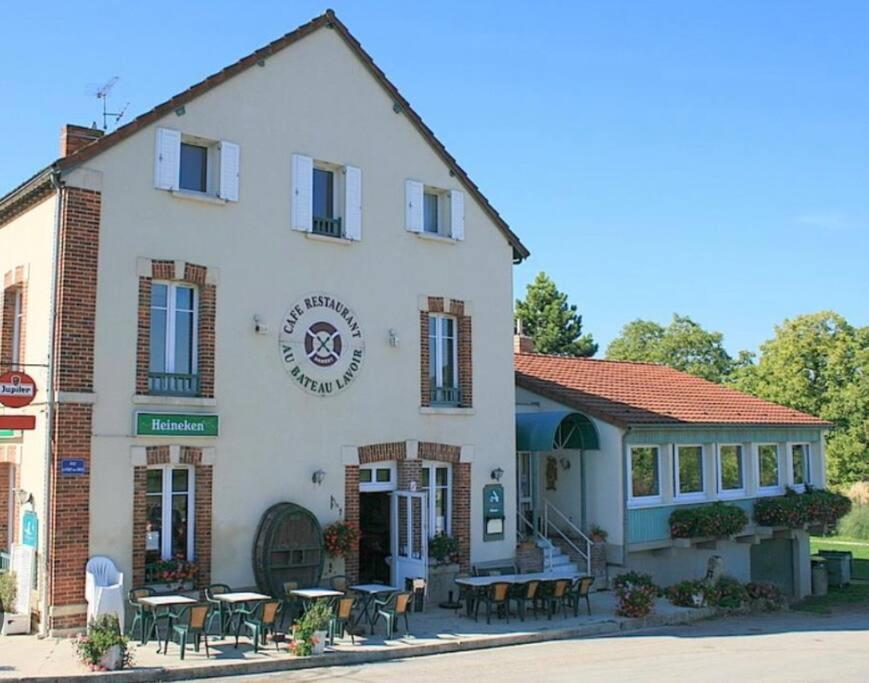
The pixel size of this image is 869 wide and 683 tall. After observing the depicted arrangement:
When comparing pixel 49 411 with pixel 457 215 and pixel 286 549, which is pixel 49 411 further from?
pixel 457 215

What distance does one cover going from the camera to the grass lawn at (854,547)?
109 ft

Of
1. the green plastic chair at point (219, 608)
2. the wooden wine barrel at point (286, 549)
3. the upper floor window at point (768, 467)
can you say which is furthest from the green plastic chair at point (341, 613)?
the upper floor window at point (768, 467)

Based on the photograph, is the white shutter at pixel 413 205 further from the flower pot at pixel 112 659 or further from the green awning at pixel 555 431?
the flower pot at pixel 112 659

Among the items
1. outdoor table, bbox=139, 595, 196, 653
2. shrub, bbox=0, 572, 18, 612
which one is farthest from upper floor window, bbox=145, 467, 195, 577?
shrub, bbox=0, 572, 18, 612

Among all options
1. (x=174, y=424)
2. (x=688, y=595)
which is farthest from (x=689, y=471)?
(x=174, y=424)

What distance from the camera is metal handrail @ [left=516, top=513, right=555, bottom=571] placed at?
20469mm

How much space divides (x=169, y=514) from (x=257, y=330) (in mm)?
3287

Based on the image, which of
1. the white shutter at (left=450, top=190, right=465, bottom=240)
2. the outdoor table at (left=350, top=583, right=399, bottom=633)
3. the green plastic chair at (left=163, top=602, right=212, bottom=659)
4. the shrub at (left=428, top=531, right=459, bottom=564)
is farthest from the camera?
the white shutter at (left=450, top=190, right=465, bottom=240)

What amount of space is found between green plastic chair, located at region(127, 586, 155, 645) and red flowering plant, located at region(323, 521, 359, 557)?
126 inches

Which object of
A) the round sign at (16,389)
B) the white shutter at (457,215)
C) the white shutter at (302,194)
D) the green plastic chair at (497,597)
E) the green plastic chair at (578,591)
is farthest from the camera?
the white shutter at (457,215)

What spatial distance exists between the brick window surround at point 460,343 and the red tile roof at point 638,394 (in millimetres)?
3225

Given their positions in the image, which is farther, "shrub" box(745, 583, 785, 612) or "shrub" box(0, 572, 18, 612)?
"shrub" box(745, 583, 785, 612)

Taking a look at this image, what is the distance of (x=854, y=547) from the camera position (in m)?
41.5

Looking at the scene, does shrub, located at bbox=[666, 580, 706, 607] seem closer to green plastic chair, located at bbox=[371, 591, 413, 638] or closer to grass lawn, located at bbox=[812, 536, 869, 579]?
green plastic chair, located at bbox=[371, 591, 413, 638]
